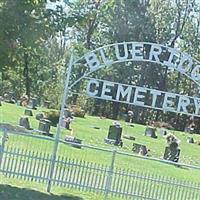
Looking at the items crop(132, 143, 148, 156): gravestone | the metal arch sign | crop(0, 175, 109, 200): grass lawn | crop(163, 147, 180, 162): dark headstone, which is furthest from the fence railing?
crop(132, 143, 148, 156): gravestone

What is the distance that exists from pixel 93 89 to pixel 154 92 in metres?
1.44

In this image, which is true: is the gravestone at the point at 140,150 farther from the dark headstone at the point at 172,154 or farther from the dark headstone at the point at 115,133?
the dark headstone at the point at 115,133

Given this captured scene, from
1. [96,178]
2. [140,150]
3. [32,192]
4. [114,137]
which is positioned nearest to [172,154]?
[140,150]

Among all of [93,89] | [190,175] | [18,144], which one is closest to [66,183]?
[93,89]

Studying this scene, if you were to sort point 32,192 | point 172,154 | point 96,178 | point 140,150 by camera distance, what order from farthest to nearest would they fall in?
point 140,150, point 172,154, point 96,178, point 32,192

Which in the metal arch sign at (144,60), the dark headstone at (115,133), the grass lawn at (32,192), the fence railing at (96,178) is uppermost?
the metal arch sign at (144,60)

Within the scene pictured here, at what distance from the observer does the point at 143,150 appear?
25.6 metres

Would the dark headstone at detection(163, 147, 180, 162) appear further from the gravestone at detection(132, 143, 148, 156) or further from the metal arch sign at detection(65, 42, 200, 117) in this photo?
the metal arch sign at detection(65, 42, 200, 117)

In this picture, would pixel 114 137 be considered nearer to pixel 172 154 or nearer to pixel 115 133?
pixel 115 133

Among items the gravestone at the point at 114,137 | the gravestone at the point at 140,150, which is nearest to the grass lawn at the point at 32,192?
the gravestone at the point at 140,150

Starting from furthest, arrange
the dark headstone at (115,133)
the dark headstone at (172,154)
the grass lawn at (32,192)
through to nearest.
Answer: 1. the dark headstone at (115,133)
2. the dark headstone at (172,154)
3. the grass lawn at (32,192)

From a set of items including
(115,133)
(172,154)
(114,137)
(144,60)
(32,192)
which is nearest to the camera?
(32,192)

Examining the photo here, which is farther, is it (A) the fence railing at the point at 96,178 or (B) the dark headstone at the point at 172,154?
(B) the dark headstone at the point at 172,154

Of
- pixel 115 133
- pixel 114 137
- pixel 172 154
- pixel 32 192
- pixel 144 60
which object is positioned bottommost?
pixel 32 192
